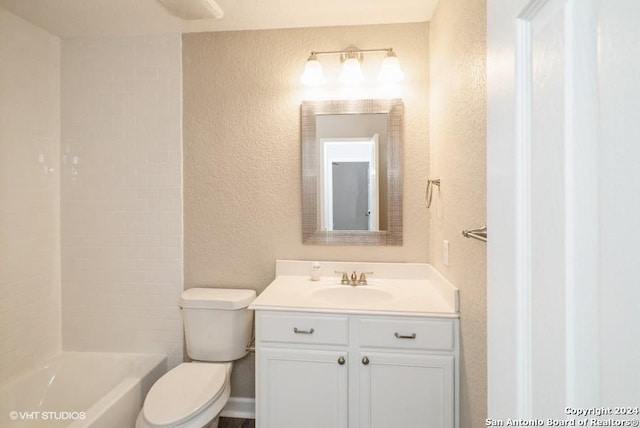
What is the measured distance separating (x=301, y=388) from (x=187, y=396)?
53cm

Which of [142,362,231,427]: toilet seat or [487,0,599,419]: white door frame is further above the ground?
[487,0,599,419]: white door frame

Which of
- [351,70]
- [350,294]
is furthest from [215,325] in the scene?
[351,70]

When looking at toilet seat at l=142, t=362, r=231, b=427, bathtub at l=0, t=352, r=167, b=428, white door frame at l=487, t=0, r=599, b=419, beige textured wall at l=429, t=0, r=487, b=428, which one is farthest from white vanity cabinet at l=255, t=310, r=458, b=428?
white door frame at l=487, t=0, r=599, b=419

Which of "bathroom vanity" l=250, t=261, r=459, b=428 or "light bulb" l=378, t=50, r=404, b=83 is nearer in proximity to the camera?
"bathroom vanity" l=250, t=261, r=459, b=428

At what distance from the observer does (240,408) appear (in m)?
2.18

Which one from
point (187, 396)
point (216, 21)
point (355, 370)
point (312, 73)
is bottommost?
point (187, 396)

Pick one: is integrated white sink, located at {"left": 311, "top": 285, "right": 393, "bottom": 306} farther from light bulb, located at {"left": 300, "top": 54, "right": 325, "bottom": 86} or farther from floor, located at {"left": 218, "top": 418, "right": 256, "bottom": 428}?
light bulb, located at {"left": 300, "top": 54, "right": 325, "bottom": 86}

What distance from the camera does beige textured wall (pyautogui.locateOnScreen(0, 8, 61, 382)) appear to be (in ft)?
6.28

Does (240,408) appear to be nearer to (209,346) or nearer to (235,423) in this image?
(235,423)

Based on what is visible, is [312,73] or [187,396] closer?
[187,396]

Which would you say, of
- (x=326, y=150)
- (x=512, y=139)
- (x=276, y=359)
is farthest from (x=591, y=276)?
(x=326, y=150)

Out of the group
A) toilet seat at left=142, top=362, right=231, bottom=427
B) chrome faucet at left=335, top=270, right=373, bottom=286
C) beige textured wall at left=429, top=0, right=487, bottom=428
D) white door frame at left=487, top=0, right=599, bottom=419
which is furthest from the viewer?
chrome faucet at left=335, top=270, right=373, bottom=286

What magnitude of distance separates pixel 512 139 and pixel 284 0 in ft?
5.76

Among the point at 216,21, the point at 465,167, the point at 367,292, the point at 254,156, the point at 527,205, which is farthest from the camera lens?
the point at 254,156
